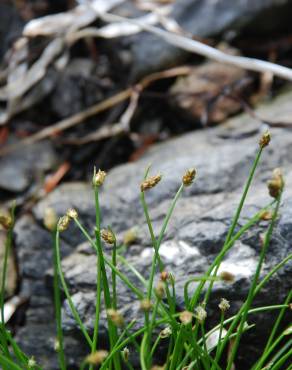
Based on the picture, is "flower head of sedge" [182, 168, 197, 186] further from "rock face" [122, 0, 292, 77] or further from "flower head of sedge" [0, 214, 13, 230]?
"rock face" [122, 0, 292, 77]

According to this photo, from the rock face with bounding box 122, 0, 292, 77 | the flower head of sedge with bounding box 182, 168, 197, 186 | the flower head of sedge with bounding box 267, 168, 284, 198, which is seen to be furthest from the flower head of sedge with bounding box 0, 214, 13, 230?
the rock face with bounding box 122, 0, 292, 77

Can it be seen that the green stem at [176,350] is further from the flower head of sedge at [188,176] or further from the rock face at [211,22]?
the rock face at [211,22]

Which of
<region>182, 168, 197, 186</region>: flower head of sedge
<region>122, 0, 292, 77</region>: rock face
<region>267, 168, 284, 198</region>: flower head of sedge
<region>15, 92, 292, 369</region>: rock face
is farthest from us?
<region>122, 0, 292, 77</region>: rock face

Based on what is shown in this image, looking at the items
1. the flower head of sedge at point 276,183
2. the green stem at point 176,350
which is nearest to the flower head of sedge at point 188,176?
the flower head of sedge at point 276,183

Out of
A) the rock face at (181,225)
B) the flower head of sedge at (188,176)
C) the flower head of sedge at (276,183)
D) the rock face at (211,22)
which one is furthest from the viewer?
the rock face at (211,22)

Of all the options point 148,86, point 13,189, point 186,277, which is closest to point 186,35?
point 148,86

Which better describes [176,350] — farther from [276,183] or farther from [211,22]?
[211,22]
